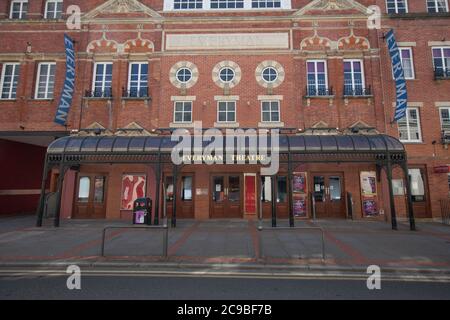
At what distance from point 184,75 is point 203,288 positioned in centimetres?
1301

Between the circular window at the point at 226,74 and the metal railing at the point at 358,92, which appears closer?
the metal railing at the point at 358,92

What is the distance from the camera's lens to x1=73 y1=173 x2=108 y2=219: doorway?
14.8 meters

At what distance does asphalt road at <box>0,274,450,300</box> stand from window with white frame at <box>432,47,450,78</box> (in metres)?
14.5

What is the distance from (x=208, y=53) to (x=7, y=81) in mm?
12803

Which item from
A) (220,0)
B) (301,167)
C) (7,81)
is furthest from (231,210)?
(7,81)

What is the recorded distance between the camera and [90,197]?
14891mm

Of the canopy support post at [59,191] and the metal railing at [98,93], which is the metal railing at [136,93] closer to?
the metal railing at [98,93]

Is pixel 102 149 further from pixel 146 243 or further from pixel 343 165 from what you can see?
pixel 343 165

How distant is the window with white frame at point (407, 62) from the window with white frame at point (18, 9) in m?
24.2

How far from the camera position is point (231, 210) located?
14469mm

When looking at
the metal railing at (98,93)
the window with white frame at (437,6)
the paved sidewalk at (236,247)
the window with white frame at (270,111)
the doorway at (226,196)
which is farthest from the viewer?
the window with white frame at (437,6)

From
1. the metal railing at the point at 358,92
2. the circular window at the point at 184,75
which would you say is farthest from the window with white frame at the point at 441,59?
the circular window at the point at 184,75

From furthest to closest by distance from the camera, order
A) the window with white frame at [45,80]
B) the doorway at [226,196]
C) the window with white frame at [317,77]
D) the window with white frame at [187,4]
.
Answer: the window with white frame at [187,4], the window with white frame at [45,80], the window with white frame at [317,77], the doorway at [226,196]

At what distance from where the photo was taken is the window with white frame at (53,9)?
1664cm
